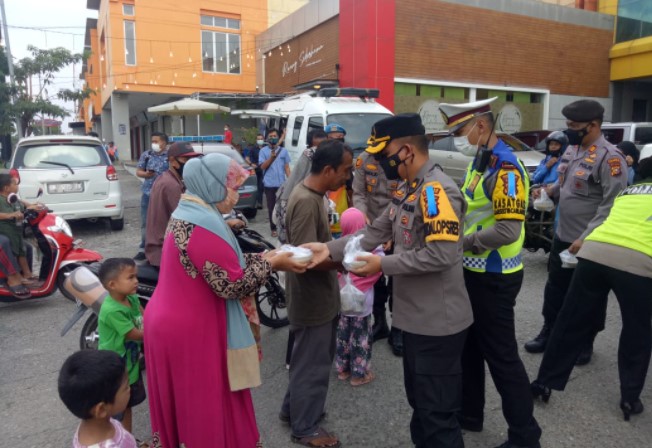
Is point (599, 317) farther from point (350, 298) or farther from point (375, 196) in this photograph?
point (375, 196)

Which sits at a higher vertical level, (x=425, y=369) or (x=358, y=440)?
(x=425, y=369)

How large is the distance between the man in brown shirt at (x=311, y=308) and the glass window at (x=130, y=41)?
22.1 metres

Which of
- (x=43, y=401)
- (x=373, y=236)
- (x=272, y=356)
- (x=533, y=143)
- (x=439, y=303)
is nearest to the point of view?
(x=439, y=303)

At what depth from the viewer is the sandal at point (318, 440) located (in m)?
2.96

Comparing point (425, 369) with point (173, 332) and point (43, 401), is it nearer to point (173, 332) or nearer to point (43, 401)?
point (173, 332)

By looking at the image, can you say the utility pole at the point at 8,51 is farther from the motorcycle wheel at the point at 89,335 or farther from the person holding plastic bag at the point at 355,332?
the person holding plastic bag at the point at 355,332

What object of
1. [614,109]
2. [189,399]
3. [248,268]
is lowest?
[189,399]

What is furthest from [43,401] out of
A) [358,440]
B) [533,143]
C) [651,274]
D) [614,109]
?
[614,109]

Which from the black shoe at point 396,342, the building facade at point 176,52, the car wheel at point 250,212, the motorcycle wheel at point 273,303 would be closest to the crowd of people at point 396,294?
the black shoe at point 396,342

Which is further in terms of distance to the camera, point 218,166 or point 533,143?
point 533,143

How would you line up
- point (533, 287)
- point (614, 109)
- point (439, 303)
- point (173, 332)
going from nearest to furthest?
point (173, 332), point (439, 303), point (533, 287), point (614, 109)

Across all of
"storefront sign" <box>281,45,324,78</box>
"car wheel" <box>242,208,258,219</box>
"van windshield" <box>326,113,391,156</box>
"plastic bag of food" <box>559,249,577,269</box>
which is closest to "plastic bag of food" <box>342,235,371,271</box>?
"plastic bag of food" <box>559,249,577,269</box>

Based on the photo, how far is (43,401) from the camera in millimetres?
3604

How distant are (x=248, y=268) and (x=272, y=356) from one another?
217 cm
